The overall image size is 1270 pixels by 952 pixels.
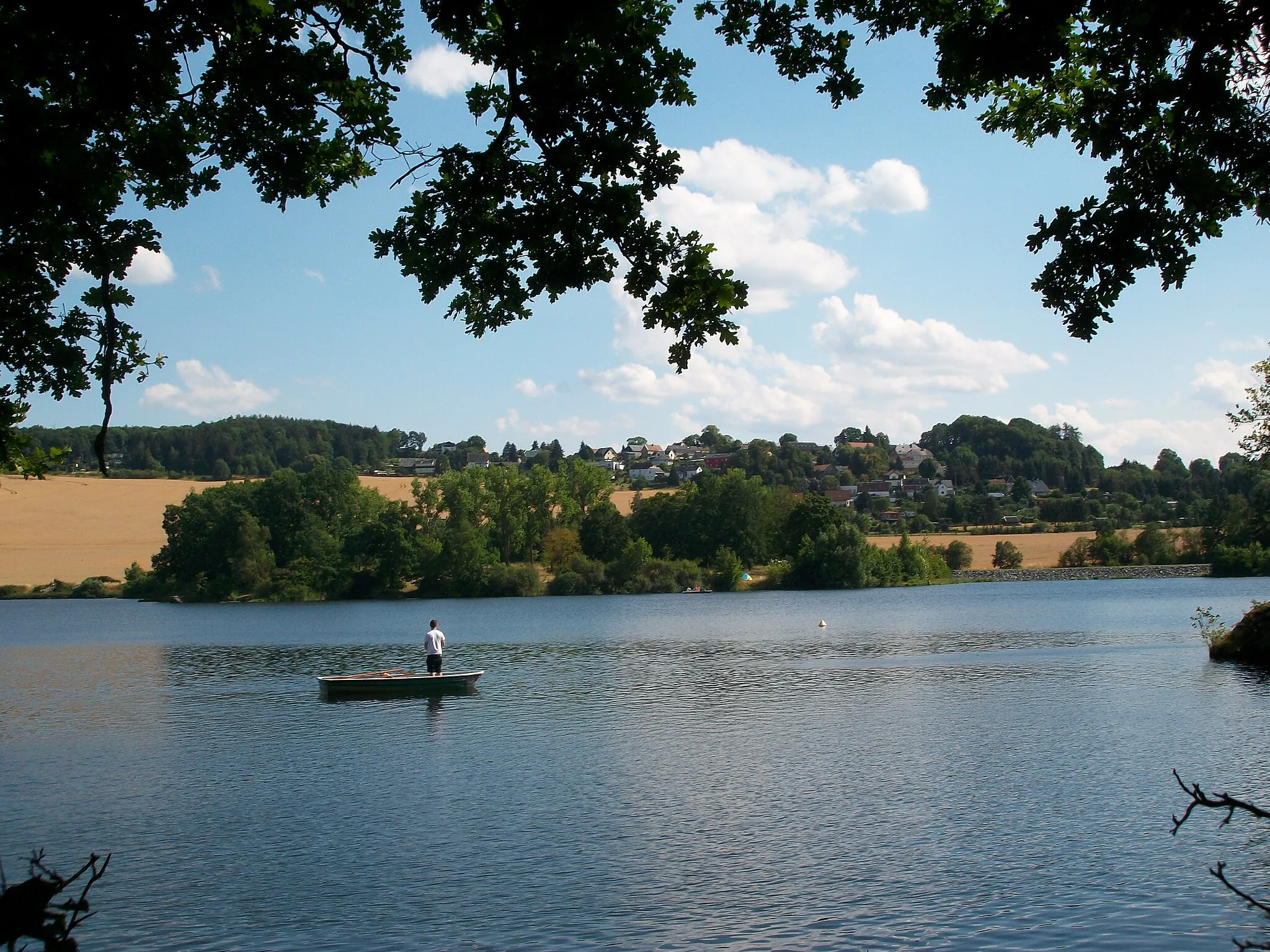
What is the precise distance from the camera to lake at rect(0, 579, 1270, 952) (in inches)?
564

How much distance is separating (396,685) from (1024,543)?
107 meters

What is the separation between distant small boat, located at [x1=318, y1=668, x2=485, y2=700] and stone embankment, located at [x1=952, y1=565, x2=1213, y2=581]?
86006mm

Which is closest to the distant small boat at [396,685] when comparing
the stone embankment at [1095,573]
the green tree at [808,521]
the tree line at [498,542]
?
the tree line at [498,542]

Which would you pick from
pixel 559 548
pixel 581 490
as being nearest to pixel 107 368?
pixel 559 548

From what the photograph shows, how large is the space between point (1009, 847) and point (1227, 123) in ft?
38.0

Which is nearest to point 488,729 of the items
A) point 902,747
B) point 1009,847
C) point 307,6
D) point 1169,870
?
point 902,747

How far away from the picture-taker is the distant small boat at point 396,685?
36.6 metres

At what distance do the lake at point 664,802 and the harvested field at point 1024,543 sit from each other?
7580 cm

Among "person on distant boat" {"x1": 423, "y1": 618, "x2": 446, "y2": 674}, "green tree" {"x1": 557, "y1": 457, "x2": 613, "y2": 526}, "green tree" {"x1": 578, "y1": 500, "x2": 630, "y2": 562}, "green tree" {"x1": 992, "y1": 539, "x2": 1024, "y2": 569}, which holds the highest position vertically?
"green tree" {"x1": 557, "y1": 457, "x2": 613, "y2": 526}

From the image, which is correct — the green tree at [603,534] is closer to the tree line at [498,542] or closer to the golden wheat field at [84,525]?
the tree line at [498,542]

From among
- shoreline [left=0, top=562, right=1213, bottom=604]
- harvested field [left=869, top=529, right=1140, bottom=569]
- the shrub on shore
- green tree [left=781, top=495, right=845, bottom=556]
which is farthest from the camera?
harvested field [left=869, top=529, right=1140, bottom=569]

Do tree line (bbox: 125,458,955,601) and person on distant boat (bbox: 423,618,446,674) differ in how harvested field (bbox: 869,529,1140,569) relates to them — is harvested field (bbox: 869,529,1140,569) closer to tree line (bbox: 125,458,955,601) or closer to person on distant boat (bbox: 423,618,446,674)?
tree line (bbox: 125,458,955,601)

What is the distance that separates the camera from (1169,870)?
15820mm

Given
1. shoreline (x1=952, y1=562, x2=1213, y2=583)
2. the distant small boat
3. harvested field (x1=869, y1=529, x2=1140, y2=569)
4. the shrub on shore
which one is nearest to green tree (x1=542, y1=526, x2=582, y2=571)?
harvested field (x1=869, y1=529, x2=1140, y2=569)
